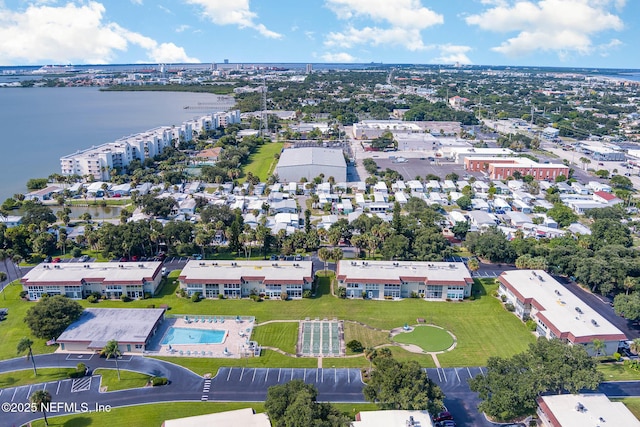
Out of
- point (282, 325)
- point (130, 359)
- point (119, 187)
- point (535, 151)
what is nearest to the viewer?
point (130, 359)

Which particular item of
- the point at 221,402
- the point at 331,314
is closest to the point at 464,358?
the point at 331,314

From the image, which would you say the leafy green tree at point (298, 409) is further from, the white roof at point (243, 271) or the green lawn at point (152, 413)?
the white roof at point (243, 271)

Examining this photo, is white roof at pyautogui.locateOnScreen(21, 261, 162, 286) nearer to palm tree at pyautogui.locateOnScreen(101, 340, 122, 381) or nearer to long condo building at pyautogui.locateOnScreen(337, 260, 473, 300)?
palm tree at pyautogui.locateOnScreen(101, 340, 122, 381)

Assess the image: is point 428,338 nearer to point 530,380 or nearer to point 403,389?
point 530,380

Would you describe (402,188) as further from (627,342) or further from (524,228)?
(627,342)

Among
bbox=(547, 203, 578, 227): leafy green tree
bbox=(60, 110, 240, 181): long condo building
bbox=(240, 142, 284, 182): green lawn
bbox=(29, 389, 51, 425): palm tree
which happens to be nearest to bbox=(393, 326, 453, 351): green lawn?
bbox=(29, 389, 51, 425): palm tree
